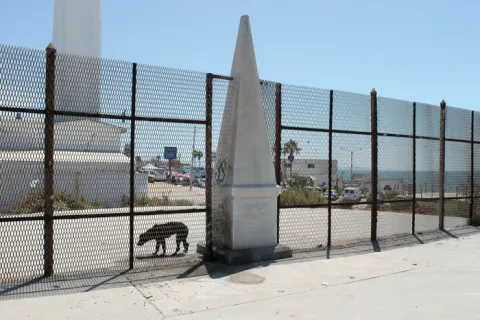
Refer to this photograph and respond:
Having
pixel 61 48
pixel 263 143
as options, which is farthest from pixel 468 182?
pixel 61 48

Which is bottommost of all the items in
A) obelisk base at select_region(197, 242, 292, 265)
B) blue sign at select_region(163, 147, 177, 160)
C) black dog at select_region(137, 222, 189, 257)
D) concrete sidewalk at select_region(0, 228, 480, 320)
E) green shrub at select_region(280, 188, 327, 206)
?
concrete sidewalk at select_region(0, 228, 480, 320)

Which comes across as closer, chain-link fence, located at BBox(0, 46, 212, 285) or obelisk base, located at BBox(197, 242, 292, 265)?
chain-link fence, located at BBox(0, 46, 212, 285)

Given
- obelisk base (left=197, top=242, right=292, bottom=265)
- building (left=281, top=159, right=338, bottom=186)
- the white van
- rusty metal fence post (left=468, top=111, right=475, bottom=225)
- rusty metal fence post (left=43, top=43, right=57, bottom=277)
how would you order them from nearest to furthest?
1. rusty metal fence post (left=43, top=43, right=57, bottom=277)
2. obelisk base (left=197, top=242, right=292, bottom=265)
3. building (left=281, top=159, right=338, bottom=186)
4. the white van
5. rusty metal fence post (left=468, top=111, right=475, bottom=225)

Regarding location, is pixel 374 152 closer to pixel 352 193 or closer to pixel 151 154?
pixel 352 193

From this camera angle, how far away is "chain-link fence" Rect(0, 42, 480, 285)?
19.2ft

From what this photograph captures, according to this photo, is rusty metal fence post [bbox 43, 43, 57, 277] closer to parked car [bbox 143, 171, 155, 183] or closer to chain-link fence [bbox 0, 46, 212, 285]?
chain-link fence [bbox 0, 46, 212, 285]

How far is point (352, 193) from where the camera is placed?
10414 mm

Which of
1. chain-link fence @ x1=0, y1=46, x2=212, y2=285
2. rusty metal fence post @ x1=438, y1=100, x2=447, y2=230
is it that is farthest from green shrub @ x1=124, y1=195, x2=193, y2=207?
rusty metal fence post @ x1=438, y1=100, x2=447, y2=230

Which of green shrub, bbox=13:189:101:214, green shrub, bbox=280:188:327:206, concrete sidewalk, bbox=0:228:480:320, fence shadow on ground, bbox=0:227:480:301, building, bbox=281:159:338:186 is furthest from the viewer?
green shrub, bbox=280:188:327:206

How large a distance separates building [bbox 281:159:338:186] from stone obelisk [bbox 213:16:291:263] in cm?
89

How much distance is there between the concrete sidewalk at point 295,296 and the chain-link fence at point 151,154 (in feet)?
3.85

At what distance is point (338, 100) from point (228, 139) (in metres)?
2.76

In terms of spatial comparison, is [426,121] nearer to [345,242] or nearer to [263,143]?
[345,242]

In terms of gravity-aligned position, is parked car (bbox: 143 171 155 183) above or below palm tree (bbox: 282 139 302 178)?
below
